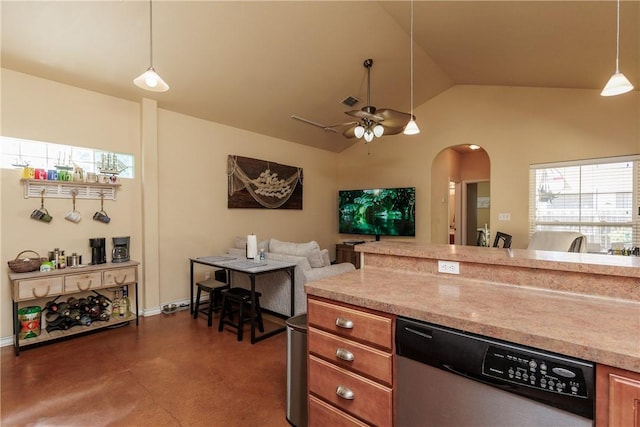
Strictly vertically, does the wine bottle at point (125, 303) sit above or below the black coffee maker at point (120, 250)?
below

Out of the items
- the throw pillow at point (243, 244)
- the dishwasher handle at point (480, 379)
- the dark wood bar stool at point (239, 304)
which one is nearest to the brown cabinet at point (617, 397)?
the dishwasher handle at point (480, 379)

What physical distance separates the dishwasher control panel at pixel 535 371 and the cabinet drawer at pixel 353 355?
0.40 m

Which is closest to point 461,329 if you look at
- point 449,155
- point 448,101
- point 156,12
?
point 156,12

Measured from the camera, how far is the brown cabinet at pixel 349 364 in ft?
4.24

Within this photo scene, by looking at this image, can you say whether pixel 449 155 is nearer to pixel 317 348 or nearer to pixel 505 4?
pixel 505 4

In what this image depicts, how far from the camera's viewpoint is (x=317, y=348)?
152cm

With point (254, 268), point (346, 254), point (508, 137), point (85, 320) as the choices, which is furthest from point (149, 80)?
point (346, 254)

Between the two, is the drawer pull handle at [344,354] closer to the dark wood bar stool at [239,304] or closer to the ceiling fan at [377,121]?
the dark wood bar stool at [239,304]

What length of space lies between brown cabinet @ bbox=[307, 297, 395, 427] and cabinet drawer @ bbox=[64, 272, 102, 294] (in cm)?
286

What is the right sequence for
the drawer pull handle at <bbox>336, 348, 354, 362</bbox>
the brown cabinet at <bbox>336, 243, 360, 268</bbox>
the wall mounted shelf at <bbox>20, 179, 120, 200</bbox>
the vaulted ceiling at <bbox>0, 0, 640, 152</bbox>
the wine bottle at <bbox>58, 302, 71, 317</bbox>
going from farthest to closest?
the brown cabinet at <bbox>336, 243, 360, 268</bbox> < the wine bottle at <bbox>58, 302, 71, 317</bbox> < the wall mounted shelf at <bbox>20, 179, 120, 200</bbox> < the vaulted ceiling at <bbox>0, 0, 640, 152</bbox> < the drawer pull handle at <bbox>336, 348, 354, 362</bbox>

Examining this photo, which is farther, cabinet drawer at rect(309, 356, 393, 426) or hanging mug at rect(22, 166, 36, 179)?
hanging mug at rect(22, 166, 36, 179)

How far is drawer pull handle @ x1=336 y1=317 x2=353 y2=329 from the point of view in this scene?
1372 millimetres

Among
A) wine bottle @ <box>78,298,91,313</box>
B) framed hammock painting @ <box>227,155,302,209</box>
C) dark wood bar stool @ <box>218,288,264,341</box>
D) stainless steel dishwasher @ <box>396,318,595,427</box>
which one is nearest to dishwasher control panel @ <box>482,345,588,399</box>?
stainless steel dishwasher @ <box>396,318,595,427</box>

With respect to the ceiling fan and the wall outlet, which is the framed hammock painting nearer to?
the ceiling fan
